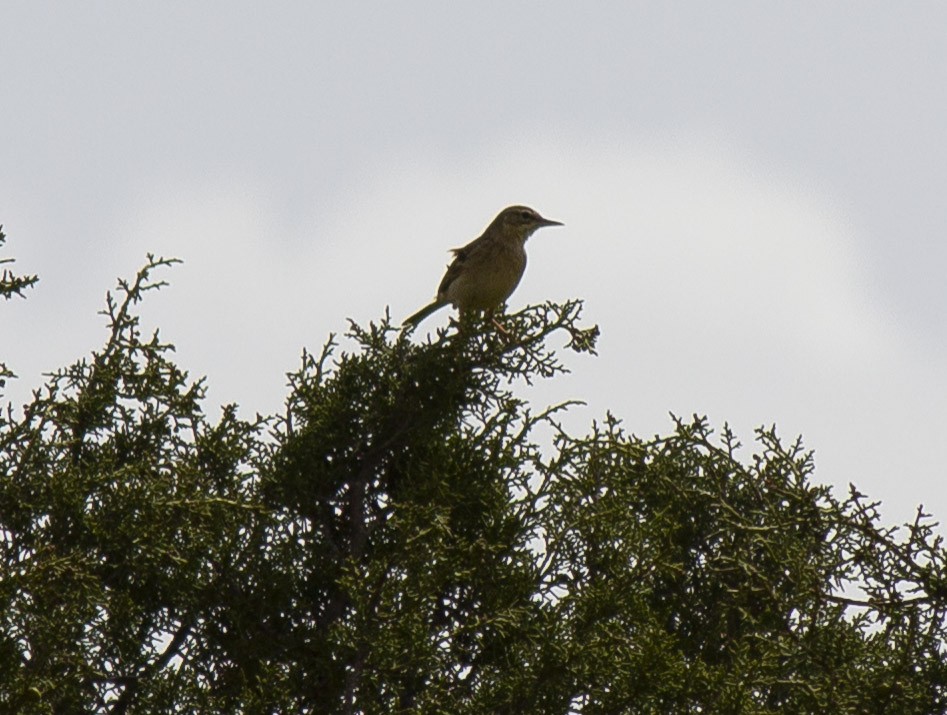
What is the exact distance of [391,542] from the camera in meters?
7.93

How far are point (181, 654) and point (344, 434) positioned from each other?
1344 millimetres

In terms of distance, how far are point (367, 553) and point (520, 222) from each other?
18.7 feet

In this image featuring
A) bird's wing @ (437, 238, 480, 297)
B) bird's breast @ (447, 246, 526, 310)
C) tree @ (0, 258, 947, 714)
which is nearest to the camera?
tree @ (0, 258, 947, 714)

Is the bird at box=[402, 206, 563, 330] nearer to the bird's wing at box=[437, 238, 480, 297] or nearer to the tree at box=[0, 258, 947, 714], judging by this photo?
the bird's wing at box=[437, 238, 480, 297]

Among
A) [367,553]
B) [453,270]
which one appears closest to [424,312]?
[453,270]

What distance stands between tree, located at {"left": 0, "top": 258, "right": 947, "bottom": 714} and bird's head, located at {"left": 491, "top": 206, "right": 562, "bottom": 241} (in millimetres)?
Result: 4593

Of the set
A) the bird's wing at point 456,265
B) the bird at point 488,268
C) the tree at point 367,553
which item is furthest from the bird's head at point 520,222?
the tree at point 367,553

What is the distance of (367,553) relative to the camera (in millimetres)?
8023

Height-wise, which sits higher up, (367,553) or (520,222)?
(520,222)

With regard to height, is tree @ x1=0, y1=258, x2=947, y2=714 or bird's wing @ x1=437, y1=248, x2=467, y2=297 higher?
bird's wing @ x1=437, y1=248, x2=467, y2=297

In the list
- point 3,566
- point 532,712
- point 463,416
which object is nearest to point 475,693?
point 532,712

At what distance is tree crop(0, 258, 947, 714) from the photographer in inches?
286

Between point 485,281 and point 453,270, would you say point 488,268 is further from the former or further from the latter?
point 453,270

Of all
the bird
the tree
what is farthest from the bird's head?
the tree
